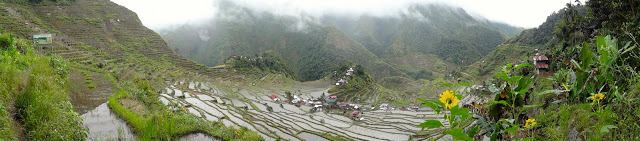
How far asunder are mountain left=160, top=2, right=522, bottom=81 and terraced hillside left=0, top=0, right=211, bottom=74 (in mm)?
20068

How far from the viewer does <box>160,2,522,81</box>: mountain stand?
237 ft

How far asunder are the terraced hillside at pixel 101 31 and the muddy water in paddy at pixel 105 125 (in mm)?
24765

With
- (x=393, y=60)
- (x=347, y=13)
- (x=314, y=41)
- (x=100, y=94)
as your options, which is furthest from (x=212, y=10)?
(x=100, y=94)

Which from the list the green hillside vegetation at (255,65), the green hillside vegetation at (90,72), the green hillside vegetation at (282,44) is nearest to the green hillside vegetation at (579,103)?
the green hillside vegetation at (90,72)

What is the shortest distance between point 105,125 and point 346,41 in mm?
82377

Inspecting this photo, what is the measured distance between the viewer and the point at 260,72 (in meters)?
46.2

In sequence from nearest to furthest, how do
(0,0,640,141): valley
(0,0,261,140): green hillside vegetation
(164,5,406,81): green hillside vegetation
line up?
(0,0,640,141): valley < (0,0,261,140): green hillside vegetation < (164,5,406,81): green hillside vegetation

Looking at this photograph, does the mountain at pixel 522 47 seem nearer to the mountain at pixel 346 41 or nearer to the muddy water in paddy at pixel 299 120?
the mountain at pixel 346 41

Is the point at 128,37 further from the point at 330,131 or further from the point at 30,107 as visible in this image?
the point at 30,107

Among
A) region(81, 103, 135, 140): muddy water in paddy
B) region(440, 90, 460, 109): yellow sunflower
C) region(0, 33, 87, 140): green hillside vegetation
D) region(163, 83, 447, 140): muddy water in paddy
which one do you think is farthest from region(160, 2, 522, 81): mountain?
region(440, 90, 460, 109): yellow sunflower

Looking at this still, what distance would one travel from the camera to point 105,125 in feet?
12.1

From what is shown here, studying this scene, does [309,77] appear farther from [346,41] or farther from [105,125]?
[105,125]

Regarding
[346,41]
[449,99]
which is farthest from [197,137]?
[346,41]

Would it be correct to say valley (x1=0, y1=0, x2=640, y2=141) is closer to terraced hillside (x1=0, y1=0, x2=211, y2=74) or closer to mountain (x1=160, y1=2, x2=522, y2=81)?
terraced hillside (x1=0, y1=0, x2=211, y2=74)
